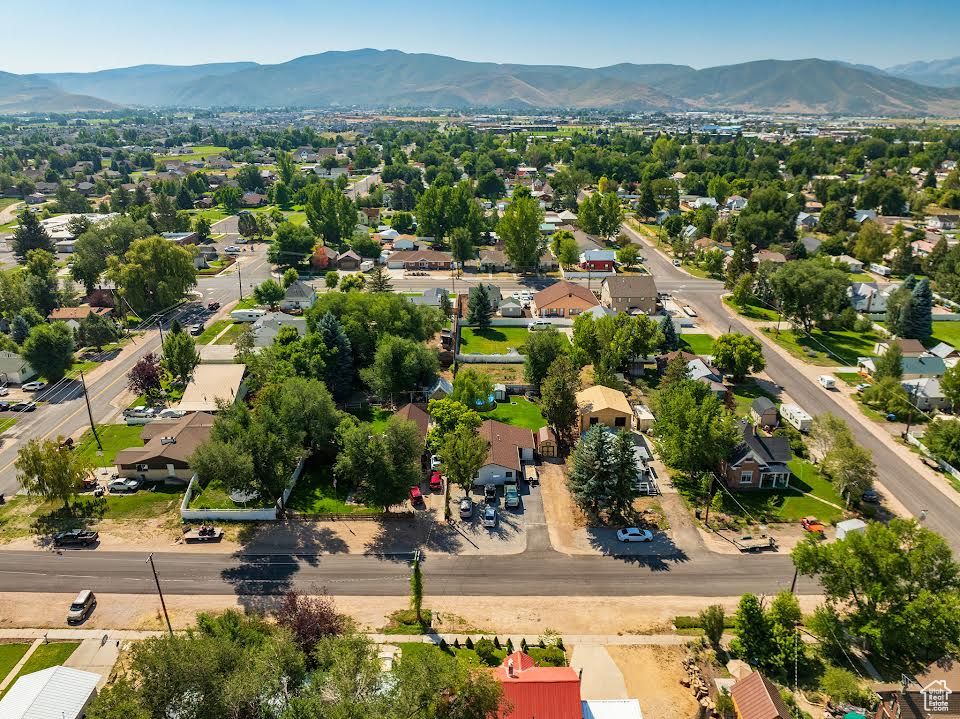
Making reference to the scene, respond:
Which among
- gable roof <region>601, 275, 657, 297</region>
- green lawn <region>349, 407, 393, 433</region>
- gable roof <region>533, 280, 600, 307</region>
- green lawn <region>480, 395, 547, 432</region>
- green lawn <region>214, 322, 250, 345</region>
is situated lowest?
green lawn <region>349, 407, 393, 433</region>

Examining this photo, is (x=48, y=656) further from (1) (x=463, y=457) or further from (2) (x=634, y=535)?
(2) (x=634, y=535)

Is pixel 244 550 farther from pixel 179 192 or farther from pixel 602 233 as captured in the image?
pixel 179 192

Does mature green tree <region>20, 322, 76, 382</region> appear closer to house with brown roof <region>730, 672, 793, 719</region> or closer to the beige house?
the beige house

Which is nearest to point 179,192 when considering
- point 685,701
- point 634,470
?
point 634,470

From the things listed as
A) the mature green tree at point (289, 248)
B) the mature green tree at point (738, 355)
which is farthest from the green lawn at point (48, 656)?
the mature green tree at point (289, 248)

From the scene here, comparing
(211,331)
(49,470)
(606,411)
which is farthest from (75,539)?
(606,411)

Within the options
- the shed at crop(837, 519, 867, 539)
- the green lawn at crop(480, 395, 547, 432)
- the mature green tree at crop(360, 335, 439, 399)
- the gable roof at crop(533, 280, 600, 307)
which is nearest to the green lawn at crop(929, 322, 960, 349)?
the gable roof at crop(533, 280, 600, 307)
